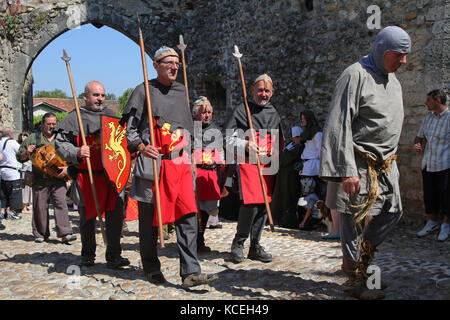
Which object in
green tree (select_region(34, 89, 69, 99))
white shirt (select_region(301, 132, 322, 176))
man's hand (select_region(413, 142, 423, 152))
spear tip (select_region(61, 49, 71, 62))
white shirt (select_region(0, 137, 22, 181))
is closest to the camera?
spear tip (select_region(61, 49, 71, 62))

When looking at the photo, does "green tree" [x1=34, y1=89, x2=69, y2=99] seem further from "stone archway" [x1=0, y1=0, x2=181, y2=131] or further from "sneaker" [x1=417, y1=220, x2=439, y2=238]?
"sneaker" [x1=417, y1=220, x2=439, y2=238]

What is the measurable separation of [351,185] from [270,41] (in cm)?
643

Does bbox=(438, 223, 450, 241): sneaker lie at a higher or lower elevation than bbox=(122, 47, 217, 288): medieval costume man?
lower

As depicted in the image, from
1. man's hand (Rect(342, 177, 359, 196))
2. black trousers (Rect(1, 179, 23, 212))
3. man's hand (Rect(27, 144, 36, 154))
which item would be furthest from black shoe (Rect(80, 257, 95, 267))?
black trousers (Rect(1, 179, 23, 212))

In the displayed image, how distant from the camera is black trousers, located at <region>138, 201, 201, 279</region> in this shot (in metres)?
3.51

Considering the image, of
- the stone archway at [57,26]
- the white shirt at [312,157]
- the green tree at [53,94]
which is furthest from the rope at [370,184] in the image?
the green tree at [53,94]

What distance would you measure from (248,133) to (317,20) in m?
3.84

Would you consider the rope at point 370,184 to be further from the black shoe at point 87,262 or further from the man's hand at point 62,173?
the man's hand at point 62,173

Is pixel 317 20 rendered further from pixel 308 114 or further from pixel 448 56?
pixel 448 56

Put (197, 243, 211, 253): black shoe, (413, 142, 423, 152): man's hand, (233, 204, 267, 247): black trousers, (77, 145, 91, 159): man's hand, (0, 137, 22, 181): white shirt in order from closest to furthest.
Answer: (77, 145, 91, 159): man's hand < (233, 204, 267, 247): black trousers < (197, 243, 211, 253): black shoe < (413, 142, 423, 152): man's hand < (0, 137, 22, 181): white shirt

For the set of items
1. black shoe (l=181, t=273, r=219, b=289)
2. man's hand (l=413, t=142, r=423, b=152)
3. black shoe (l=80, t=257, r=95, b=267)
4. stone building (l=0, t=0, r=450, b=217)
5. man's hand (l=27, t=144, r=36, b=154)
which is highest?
stone building (l=0, t=0, r=450, b=217)

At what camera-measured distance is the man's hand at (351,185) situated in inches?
114

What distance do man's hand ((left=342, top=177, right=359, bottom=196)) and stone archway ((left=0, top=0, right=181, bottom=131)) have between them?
9.79 m

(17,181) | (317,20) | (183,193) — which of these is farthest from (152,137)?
(17,181)
